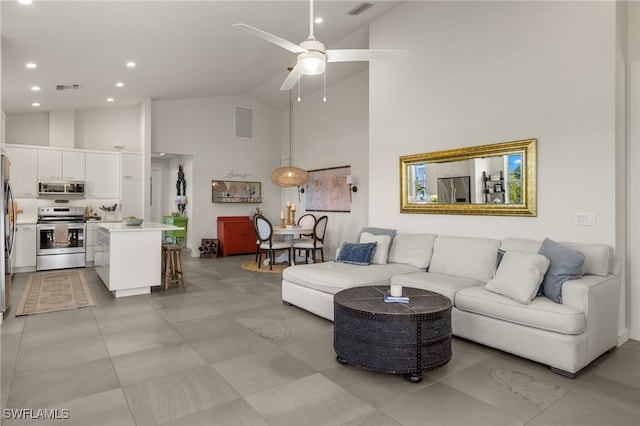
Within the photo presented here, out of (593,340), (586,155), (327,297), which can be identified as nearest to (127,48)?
(327,297)

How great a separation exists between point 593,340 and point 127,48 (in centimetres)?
613

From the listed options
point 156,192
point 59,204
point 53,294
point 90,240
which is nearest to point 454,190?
point 53,294

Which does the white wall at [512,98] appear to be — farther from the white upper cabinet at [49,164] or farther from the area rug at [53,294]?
the white upper cabinet at [49,164]

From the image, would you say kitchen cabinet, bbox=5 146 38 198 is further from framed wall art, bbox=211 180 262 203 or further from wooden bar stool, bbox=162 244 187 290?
framed wall art, bbox=211 180 262 203

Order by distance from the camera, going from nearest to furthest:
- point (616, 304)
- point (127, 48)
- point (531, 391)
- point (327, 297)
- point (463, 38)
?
point (531, 391) → point (616, 304) → point (327, 297) → point (463, 38) → point (127, 48)

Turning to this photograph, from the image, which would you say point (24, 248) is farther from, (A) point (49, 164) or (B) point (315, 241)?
(B) point (315, 241)

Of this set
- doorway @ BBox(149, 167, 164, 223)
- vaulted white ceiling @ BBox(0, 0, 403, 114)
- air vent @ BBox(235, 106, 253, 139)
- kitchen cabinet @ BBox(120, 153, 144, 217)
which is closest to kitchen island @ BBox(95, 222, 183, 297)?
vaulted white ceiling @ BBox(0, 0, 403, 114)

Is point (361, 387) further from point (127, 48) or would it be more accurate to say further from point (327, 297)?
point (127, 48)

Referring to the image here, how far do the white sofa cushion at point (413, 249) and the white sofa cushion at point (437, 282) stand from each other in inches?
12.4

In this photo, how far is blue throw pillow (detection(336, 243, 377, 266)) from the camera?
4715mm

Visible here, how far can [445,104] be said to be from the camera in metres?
4.68

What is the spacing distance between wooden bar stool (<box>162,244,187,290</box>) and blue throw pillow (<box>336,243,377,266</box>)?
2.57 metres

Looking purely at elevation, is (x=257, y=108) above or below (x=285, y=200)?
above

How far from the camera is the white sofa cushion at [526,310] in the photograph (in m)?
2.76
